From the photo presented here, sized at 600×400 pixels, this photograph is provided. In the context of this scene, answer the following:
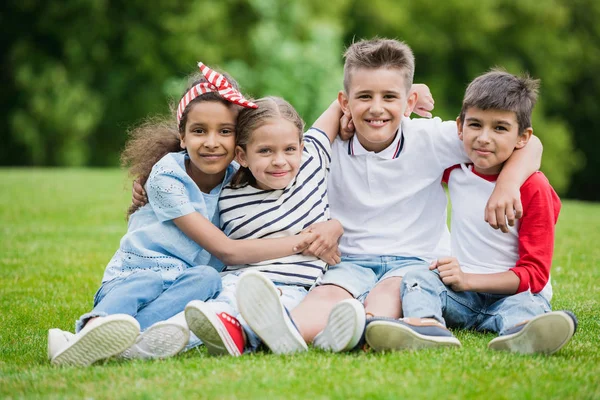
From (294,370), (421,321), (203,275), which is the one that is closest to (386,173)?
(421,321)

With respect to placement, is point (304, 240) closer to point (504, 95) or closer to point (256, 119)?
point (256, 119)

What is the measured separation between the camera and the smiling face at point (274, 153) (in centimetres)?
426

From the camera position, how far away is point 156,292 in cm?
395

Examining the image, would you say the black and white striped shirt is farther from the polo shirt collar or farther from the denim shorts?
the polo shirt collar

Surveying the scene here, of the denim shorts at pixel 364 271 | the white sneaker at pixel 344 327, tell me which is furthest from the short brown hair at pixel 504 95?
the white sneaker at pixel 344 327

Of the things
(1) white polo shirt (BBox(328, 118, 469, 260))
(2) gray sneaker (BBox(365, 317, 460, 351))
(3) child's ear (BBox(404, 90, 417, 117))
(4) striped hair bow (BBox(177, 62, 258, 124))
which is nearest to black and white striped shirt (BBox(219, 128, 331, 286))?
(1) white polo shirt (BBox(328, 118, 469, 260))

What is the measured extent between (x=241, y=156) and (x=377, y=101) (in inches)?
33.3

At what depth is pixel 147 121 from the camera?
4.85 metres

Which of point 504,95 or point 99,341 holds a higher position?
point 504,95

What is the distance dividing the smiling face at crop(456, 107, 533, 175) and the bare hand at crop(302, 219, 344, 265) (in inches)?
34.1

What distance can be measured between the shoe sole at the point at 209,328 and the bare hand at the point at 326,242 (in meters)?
0.86

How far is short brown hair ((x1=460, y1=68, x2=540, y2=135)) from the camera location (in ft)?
13.9

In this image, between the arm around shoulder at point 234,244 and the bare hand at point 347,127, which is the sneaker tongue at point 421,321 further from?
the bare hand at point 347,127

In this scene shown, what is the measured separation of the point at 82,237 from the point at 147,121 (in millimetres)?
3676
